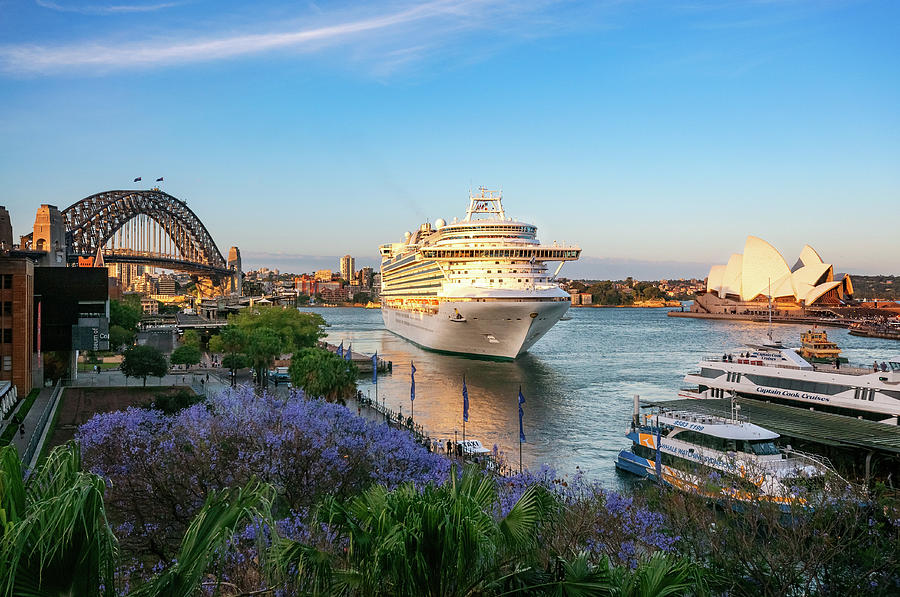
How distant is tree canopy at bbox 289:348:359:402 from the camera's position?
111ft

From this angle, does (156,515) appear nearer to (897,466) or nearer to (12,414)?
(12,414)

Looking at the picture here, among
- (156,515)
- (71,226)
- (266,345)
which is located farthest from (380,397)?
(71,226)

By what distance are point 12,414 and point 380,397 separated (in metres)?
22.0

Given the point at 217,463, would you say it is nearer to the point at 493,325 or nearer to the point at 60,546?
the point at 60,546

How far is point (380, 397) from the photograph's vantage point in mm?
45719

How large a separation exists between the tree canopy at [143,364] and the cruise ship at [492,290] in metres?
23.6

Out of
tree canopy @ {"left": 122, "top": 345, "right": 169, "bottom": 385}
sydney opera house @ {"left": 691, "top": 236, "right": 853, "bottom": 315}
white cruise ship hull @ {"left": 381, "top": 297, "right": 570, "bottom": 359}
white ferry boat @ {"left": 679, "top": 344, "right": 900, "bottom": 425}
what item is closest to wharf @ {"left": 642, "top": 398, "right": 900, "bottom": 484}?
white ferry boat @ {"left": 679, "top": 344, "right": 900, "bottom": 425}

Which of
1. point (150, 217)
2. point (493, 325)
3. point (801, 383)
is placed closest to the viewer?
point (801, 383)

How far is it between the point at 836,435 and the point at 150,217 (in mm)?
112576

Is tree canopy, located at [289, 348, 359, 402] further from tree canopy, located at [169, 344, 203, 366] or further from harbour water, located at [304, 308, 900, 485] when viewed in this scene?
tree canopy, located at [169, 344, 203, 366]

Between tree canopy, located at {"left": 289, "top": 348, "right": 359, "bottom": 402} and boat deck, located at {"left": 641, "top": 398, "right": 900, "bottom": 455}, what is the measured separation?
15131mm

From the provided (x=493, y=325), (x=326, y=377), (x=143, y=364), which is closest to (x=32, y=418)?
(x=143, y=364)

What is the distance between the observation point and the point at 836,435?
1020 inches

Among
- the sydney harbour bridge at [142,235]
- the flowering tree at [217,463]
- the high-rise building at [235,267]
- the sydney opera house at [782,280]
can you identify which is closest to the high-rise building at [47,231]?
the sydney harbour bridge at [142,235]
